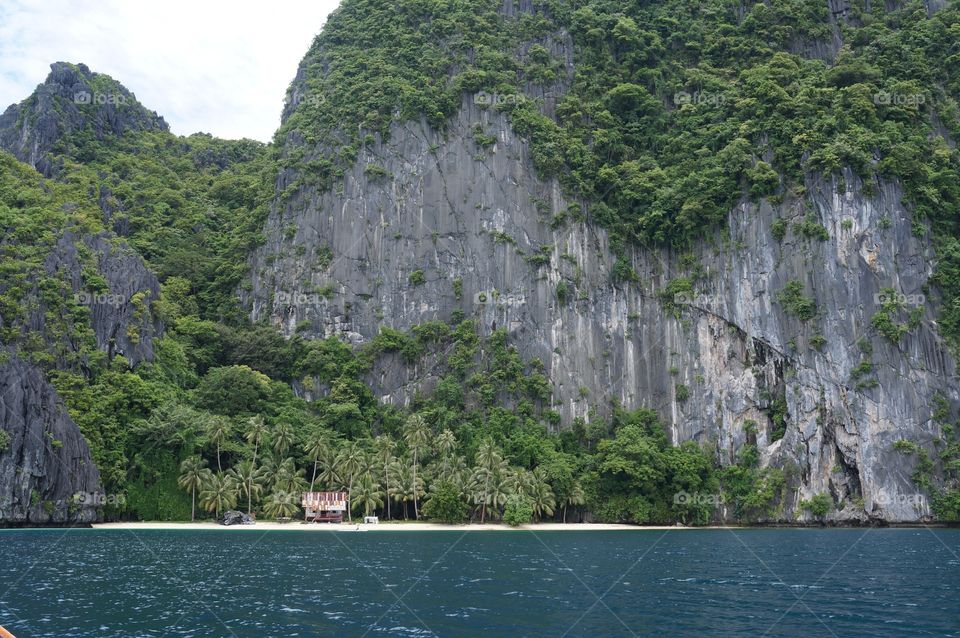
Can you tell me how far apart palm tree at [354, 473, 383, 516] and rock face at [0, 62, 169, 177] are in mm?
58175

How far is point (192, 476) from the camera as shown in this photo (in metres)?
60.6

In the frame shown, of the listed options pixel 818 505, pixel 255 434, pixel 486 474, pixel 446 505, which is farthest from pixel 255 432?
pixel 818 505

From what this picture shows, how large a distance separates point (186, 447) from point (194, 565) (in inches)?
1149

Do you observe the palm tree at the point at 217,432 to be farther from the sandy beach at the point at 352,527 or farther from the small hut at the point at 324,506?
the small hut at the point at 324,506

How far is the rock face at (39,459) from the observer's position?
180 feet

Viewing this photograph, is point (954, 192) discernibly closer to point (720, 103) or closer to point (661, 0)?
point (720, 103)

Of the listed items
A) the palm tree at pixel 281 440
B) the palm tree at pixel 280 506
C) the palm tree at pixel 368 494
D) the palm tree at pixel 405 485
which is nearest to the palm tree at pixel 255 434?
→ the palm tree at pixel 281 440

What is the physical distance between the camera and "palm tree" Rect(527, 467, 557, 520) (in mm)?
65375

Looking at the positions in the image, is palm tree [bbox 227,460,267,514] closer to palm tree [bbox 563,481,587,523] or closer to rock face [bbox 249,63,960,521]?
rock face [bbox 249,63,960,521]

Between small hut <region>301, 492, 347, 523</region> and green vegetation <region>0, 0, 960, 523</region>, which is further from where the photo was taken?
green vegetation <region>0, 0, 960, 523</region>

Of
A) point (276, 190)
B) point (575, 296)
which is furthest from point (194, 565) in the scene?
point (276, 190)

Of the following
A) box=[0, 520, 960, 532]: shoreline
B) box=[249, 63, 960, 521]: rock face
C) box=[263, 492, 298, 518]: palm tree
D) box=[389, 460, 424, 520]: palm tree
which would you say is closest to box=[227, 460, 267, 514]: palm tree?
box=[263, 492, 298, 518]: palm tree

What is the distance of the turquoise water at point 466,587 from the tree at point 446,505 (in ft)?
39.9

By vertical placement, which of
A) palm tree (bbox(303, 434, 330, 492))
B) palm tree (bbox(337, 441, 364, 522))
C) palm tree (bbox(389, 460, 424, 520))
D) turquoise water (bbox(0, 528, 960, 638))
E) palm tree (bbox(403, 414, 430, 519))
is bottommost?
turquoise water (bbox(0, 528, 960, 638))
